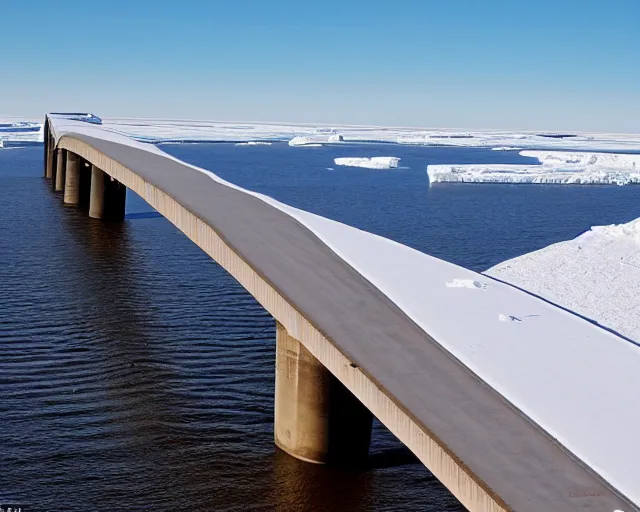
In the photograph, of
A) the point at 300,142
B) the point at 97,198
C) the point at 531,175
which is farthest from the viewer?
the point at 300,142

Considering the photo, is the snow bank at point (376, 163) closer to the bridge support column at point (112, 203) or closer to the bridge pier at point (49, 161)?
the bridge pier at point (49, 161)

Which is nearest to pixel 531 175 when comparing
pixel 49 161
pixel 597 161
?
pixel 597 161

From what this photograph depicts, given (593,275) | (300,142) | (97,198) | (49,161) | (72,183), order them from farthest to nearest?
(300,142) < (49,161) < (72,183) < (97,198) < (593,275)

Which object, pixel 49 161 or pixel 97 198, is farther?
pixel 49 161

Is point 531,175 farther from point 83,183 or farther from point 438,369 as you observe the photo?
point 438,369

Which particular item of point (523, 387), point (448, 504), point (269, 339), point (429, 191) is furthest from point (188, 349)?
point (429, 191)

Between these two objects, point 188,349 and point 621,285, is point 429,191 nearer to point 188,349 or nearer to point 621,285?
point 621,285

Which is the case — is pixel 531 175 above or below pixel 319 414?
above

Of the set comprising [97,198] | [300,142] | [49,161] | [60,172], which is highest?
[300,142]
